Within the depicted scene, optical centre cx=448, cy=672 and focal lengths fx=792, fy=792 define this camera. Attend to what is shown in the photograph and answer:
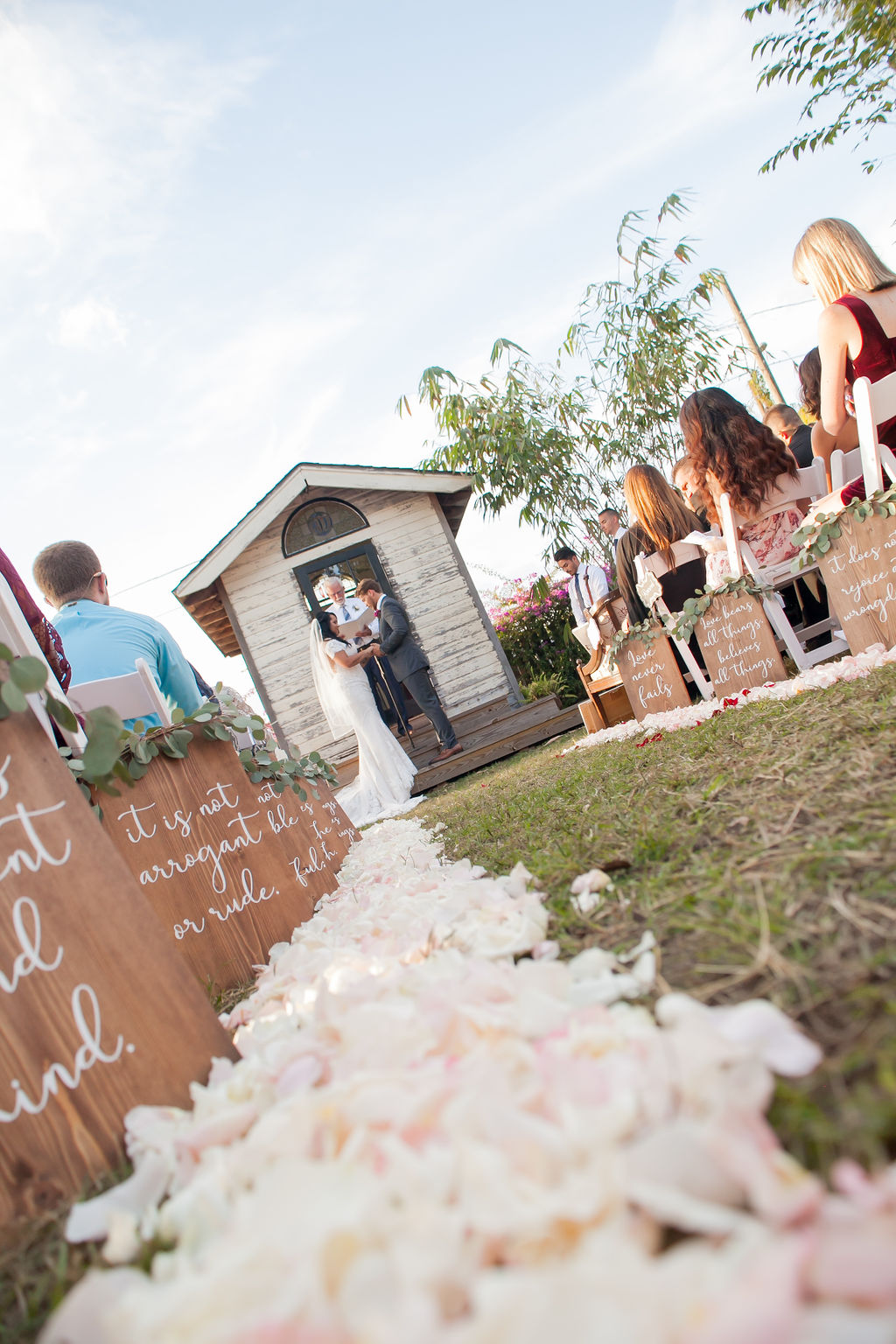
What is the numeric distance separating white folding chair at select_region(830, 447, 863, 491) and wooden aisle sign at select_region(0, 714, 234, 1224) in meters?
3.20

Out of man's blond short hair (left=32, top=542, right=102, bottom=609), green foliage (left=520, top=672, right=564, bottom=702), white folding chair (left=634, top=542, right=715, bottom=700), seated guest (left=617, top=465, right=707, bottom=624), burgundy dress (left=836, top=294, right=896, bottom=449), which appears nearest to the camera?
burgundy dress (left=836, top=294, right=896, bottom=449)

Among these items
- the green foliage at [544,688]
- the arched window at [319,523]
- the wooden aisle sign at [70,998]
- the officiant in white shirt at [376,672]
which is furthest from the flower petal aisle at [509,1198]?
the arched window at [319,523]

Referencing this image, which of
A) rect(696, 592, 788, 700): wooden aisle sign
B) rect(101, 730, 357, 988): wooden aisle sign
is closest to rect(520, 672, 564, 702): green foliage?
rect(696, 592, 788, 700): wooden aisle sign

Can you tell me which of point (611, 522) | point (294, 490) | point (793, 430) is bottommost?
point (793, 430)

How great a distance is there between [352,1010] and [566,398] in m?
9.10

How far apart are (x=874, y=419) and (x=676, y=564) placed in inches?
75.5

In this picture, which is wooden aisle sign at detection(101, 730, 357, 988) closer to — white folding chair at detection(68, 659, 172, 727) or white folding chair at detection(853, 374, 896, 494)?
white folding chair at detection(68, 659, 172, 727)

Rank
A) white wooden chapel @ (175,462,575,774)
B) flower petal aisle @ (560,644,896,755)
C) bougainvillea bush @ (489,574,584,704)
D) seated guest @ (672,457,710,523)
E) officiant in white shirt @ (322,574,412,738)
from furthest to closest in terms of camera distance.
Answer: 1. bougainvillea bush @ (489,574,584,704)
2. white wooden chapel @ (175,462,575,774)
3. officiant in white shirt @ (322,574,412,738)
4. seated guest @ (672,457,710,523)
5. flower petal aisle @ (560,644,896,755)

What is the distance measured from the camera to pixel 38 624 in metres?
2.53

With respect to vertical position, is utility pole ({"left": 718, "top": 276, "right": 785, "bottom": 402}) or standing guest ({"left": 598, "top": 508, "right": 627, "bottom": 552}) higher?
utility pole ({"left": 718, "top": 276, "right": 785, "bottom": 402})

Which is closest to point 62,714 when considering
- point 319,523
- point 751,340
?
point 319,523

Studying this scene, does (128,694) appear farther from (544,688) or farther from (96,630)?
(544,688)

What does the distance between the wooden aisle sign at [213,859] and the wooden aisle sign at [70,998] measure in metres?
0.64

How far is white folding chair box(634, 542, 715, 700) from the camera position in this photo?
4422 mm
